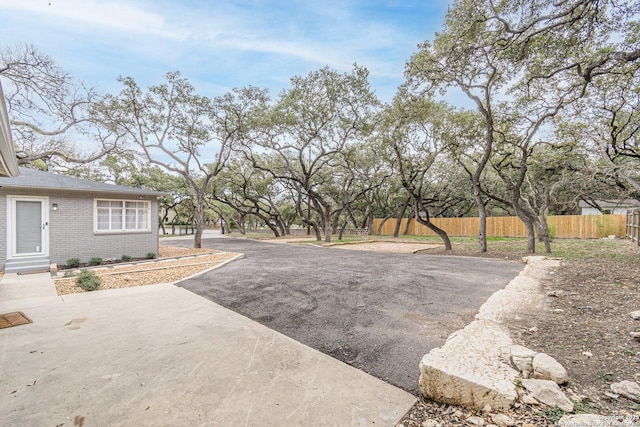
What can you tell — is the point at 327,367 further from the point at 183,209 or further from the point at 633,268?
the point at 183,209

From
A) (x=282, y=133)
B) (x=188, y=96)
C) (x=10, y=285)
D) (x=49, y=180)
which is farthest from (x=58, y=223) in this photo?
(x=282, y=133)

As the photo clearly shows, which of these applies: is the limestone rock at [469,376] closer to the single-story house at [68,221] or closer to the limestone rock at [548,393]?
the limestone rock at [548,393]

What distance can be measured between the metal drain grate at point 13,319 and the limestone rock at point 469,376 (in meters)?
4.72

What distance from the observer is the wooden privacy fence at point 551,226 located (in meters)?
15.2

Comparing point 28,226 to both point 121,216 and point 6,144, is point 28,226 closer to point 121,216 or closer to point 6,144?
point 121,216

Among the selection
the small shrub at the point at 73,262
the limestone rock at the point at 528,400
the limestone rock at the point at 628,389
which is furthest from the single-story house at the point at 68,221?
the limestone rock at the point at 628,389

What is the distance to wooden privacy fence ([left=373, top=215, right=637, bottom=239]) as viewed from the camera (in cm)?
1525

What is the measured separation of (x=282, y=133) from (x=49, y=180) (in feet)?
28.8

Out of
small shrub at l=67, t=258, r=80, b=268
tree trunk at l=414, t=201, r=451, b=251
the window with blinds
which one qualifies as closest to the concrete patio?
small shrub at l=67, t=258, r=80, b=268

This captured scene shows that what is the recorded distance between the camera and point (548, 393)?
5.70 feet

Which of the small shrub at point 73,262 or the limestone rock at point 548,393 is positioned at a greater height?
the limestone rock at point 548,393

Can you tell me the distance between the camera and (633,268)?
5.84m

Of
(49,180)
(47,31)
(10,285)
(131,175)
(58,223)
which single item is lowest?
(10,285)

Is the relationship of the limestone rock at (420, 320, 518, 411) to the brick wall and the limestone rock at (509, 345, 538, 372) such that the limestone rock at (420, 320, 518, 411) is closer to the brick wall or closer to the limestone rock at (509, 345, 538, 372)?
the limestone rock at (509, 345, 538, 372)
